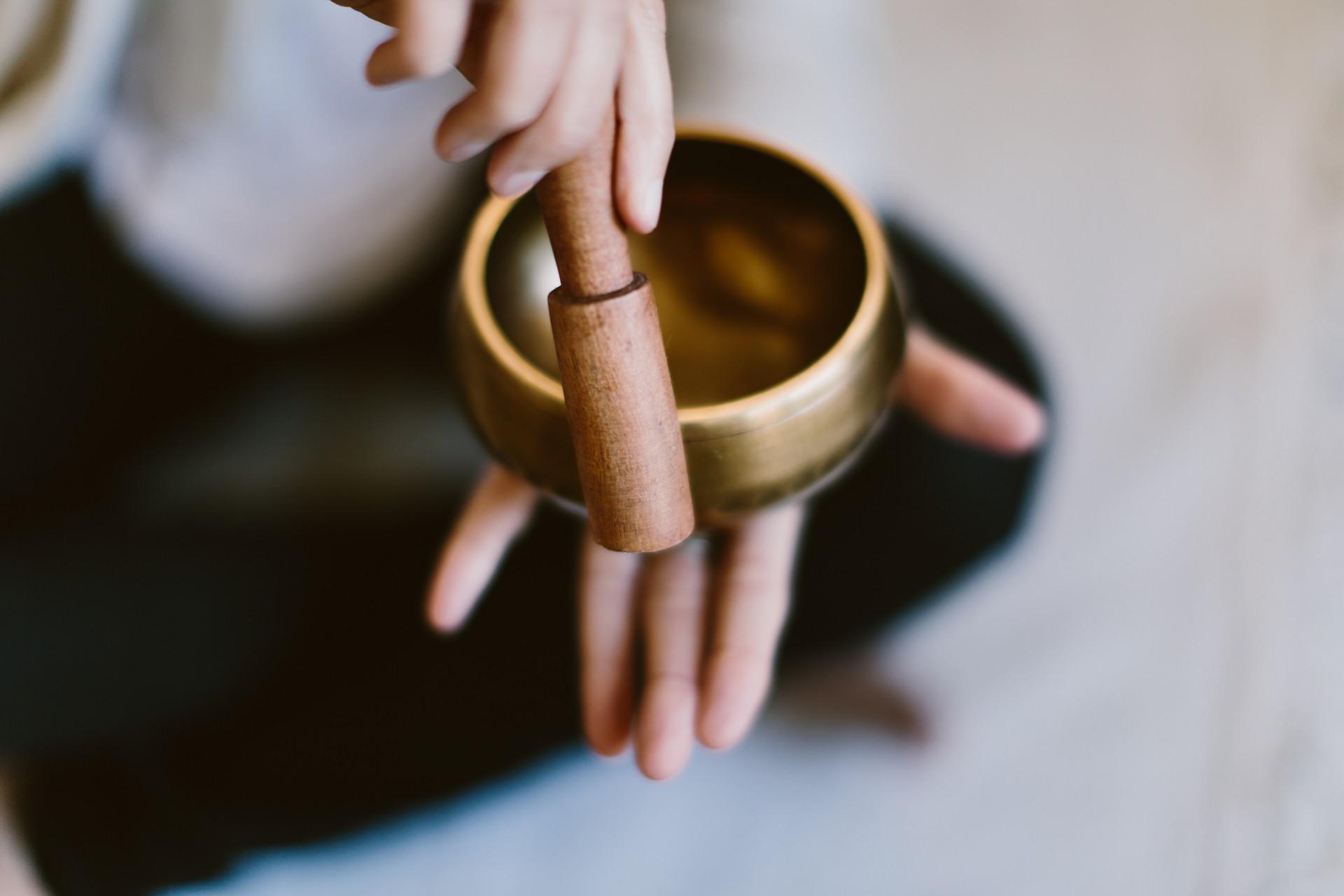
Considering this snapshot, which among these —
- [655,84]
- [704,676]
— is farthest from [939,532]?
[655,84]

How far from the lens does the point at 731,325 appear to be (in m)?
0.43

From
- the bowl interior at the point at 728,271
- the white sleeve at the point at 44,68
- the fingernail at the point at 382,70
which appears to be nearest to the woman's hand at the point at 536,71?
the fingernail at the point at 382,70

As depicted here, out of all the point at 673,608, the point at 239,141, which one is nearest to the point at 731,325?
the point at 673,608

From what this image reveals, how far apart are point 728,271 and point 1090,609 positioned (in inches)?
14.1

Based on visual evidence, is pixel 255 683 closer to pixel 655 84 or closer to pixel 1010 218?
pixel 655 84

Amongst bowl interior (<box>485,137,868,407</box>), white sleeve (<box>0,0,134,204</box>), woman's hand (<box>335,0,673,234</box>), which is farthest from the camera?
white sleeve (<box>0,0,134,204</box>)

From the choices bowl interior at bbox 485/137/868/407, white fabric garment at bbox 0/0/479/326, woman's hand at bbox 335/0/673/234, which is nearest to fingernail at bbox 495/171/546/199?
woman's hand at bbox 335/0/673/234

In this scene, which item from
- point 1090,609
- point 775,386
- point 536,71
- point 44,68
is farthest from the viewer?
point 1090,609

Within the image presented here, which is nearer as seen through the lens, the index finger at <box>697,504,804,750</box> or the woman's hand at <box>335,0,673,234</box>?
Answer: the woman's hand at <box>335,0,673,234</box>

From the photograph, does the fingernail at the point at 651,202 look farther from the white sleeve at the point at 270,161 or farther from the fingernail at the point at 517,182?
the white sleeve at the point at 270,161

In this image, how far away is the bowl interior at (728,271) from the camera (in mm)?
380

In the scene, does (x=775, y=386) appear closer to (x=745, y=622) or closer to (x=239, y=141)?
(x=745, y=622)

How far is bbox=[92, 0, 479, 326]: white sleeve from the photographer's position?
20.9 inches

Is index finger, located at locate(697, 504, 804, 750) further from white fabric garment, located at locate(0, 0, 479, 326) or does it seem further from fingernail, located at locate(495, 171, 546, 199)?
white fabric garment, located at locate(0, 0, 479, 326)
